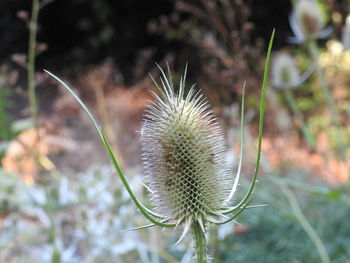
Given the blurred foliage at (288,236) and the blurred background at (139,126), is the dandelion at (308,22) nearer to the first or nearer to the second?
the blurred background at (139,126)

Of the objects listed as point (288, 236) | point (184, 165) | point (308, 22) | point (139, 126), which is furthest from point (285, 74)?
point (139, 126)

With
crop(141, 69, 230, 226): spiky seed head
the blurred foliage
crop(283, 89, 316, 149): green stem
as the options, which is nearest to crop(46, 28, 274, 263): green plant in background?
crop(141, 69, 230, 226): spiky seed head

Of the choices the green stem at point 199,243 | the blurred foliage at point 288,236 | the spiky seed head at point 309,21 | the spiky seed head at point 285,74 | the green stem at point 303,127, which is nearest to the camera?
the green stem at point 199,243

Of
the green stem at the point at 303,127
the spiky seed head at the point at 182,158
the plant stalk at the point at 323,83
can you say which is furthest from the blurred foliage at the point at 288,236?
the spiky seed head at the point at 182,158

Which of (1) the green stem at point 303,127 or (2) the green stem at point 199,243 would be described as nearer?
(2) the green stem at point 199,243

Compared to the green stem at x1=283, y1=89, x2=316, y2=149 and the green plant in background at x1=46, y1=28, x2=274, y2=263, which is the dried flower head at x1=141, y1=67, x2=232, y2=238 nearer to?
the green plant in background at x1=46, y1=28, x2=274, y2=263

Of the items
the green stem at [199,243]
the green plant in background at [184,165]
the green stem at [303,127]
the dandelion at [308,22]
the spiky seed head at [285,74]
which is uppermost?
the dandelion at [308,22]

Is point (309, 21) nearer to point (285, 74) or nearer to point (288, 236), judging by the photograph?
point (285, 74)
